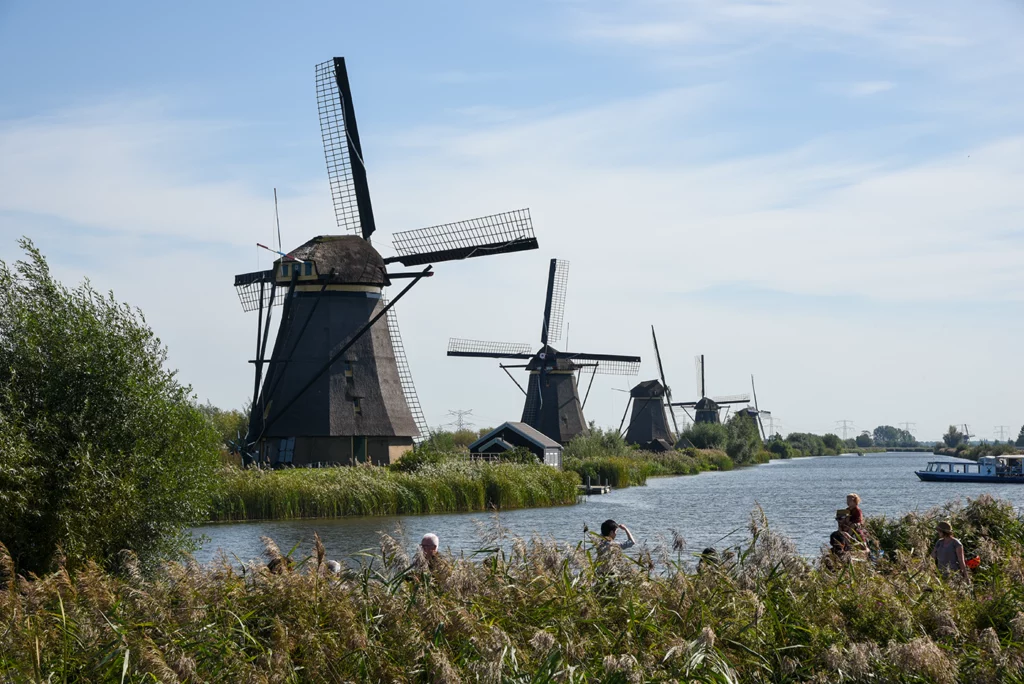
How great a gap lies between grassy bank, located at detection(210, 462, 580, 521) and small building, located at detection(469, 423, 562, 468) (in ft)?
25.1

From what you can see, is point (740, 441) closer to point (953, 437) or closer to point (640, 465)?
point (640, 465)

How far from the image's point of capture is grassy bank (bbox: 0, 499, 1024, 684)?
562cm

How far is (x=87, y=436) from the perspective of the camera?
47.8ft

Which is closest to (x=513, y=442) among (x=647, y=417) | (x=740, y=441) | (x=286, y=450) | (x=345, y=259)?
(x=286, y=450)

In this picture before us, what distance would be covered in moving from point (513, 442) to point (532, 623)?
125 ft

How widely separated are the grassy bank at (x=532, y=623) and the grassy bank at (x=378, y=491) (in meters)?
19.5

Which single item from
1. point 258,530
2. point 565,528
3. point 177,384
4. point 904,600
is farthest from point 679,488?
point 904,600

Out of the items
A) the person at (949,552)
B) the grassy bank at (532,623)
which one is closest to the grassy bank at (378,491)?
the person at (949,552)

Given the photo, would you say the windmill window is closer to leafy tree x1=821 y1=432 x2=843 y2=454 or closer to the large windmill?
the large windmill

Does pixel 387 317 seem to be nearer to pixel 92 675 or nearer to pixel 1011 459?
pixel 92 675

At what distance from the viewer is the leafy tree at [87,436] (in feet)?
43.3

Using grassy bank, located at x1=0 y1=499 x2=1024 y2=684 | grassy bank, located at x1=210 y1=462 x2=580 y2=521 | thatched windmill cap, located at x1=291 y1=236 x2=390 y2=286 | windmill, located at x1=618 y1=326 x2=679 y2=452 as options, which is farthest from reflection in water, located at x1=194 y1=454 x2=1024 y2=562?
windmill, located at x1=618 y1=326 x2=679 y2=452

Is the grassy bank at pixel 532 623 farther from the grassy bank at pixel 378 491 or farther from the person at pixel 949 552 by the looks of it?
the grassy bank at pixel 378 491

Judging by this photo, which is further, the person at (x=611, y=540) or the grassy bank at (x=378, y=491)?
the grassy bank at (x=378, y=491)
